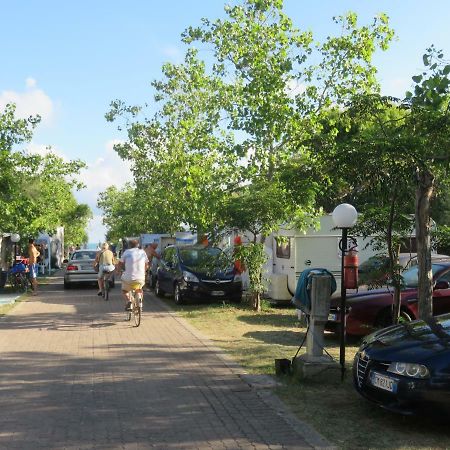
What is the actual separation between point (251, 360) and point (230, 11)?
9.50m

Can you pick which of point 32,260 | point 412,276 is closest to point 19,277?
point 32,260

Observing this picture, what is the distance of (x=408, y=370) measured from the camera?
17.6ft

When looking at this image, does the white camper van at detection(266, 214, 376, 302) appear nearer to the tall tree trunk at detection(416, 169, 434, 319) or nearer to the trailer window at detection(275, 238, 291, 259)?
the trailer window at detection(275, 238, 291, 259)

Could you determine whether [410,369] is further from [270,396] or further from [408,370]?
[270,396]

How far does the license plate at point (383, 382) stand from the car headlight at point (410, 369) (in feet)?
0.30

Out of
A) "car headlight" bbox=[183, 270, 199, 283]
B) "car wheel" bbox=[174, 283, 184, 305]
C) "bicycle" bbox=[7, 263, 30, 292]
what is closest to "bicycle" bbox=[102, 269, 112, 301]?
"car wheel" bbox=[174, 283, 184, 305]

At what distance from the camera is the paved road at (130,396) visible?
5.25 m

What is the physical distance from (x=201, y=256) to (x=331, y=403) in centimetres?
1019

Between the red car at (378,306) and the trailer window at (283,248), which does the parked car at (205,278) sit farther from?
the red car at (378,306)

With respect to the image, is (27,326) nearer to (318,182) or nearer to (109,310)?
(109,310)

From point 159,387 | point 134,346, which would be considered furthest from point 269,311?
point 159,387

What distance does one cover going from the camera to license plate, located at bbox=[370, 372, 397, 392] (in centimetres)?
541

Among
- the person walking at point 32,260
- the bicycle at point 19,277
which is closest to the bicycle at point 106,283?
the person walking at point 32,260

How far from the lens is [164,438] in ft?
17.2
